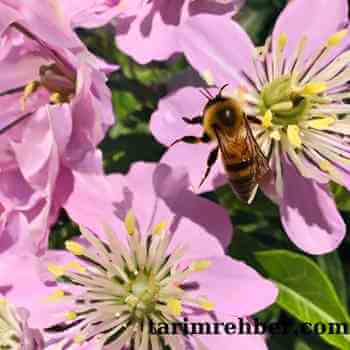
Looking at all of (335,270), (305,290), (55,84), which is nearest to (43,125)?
(55,84)

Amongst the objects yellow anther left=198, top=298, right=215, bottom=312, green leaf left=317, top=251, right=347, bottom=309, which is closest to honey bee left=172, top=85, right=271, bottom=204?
yellow anther left=198, top=298, right=215, bottom=312

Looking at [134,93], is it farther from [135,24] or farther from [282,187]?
[282,187]

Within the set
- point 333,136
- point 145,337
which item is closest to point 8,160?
A: point 145,337

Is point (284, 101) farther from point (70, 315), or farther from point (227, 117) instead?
point (70, 315)

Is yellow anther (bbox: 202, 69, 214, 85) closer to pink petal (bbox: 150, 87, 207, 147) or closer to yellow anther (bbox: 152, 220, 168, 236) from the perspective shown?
pink petal (bbox: 150, 87, 207, 147)

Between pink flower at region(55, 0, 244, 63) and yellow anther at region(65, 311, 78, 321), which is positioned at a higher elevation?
pink flower at region(55, 0, 244, 63)

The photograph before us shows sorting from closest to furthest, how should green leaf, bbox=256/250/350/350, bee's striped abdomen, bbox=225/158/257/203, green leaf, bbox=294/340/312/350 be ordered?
bee's striped abdomen, bbox=225/158/257/203, green leaf, bbox=256/250/350/350, green leaf, bbox=294/340/312/350
